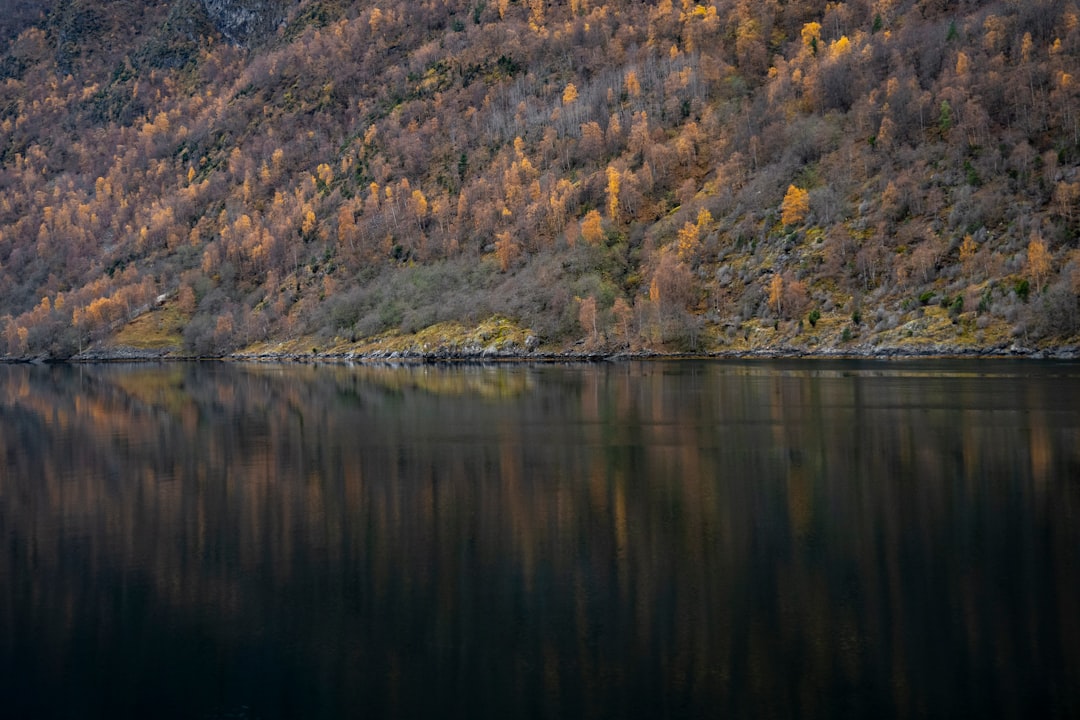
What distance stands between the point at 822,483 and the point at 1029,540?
7.50 meters

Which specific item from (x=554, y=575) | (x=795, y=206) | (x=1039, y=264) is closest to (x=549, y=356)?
(x=795, y=206)

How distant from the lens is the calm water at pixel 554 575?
43.3ft

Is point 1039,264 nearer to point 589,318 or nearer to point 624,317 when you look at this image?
point 624,317

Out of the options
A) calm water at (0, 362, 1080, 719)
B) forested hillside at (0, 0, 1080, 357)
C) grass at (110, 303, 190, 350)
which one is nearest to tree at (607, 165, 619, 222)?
forested hillside at (0, 0, 1080, 357)

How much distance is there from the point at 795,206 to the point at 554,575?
410 feet

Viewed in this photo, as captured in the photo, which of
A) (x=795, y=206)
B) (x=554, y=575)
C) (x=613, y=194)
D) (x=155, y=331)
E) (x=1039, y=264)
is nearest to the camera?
(x=554, y=575)

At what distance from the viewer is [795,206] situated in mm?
133625

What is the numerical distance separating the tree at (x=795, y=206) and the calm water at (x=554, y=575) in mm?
97941

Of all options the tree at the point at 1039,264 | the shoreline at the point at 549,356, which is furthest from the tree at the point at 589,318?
the tree at the point at 1039,264

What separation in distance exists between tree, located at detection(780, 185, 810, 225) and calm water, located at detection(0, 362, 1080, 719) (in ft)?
321

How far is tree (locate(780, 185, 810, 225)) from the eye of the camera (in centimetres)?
13338

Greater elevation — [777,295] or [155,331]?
[155,331]

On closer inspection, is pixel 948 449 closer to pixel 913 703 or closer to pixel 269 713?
pixel 913 703

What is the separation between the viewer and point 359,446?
38.0 meters
